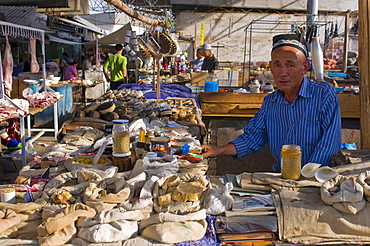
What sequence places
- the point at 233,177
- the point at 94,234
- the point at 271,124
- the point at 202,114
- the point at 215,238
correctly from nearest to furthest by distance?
the point at 94,234
the point at 215,238
the point at 233,177
the point at 271,124
the point at 202,114

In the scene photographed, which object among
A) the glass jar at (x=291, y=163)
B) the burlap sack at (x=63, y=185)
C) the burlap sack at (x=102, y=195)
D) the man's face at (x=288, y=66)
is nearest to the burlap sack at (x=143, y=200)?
the burlap sack at (x=102, y=195)

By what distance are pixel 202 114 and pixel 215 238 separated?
354 centimetres

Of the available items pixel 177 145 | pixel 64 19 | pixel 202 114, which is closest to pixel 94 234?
pixel 177 145

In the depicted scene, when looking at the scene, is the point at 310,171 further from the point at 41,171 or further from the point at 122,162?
the point at 41,171

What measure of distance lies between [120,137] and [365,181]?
139cm

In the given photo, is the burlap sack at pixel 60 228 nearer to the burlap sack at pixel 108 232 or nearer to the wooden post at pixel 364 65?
the burlap sack at pixel 108 232

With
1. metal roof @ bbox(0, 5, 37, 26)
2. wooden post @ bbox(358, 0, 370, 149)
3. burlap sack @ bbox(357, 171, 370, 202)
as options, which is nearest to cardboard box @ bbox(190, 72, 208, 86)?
metal roof @ bbox(0, 5, 37, 26)

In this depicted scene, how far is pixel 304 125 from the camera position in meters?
2.56

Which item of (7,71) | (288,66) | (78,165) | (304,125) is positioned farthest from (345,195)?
(7,71)

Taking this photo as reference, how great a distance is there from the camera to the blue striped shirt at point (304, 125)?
8.07ft

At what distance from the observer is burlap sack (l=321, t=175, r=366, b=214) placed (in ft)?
5.48

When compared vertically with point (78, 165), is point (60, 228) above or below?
below

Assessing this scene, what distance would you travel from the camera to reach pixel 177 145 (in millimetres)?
3021

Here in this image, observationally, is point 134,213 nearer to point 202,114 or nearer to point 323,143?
point 323,143
